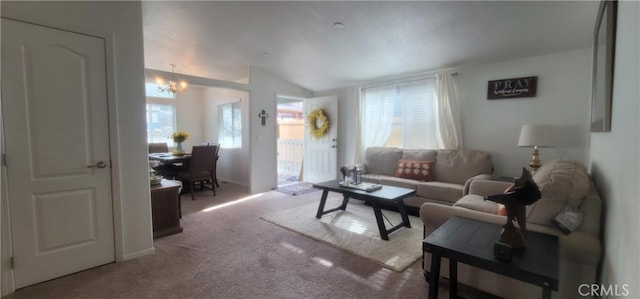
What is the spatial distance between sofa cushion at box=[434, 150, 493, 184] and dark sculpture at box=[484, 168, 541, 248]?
250 cm

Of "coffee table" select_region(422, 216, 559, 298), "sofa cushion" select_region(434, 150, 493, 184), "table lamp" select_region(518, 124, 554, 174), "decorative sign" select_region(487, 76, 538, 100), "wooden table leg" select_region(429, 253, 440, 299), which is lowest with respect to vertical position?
"wooden table leg" select_region(429, 253, 440, 299)

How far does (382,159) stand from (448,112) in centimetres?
124

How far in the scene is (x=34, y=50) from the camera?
1.97 m

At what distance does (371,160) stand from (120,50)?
12.0ft

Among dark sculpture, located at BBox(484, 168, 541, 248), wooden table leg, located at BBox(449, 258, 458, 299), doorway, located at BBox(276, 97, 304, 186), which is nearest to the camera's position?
dark sculpture, located at BBox(484, 168, 541, 248)

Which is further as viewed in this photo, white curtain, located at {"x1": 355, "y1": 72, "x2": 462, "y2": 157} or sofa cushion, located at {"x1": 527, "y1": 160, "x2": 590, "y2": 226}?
white curtain, located at {"x1": 355, "y1": 72, "x2": 462, "y2": 157}

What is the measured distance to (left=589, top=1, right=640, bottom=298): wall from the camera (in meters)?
0.98

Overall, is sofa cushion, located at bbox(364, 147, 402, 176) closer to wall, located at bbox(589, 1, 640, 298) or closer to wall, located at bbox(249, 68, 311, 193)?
wall, located at bbox(249, 68, 311, 193)

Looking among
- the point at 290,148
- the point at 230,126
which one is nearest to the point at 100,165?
the point at 230,126

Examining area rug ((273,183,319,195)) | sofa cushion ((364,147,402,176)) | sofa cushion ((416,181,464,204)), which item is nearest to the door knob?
A: area rug ((273,183,319,195))

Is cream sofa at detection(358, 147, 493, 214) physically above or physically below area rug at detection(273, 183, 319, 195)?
above

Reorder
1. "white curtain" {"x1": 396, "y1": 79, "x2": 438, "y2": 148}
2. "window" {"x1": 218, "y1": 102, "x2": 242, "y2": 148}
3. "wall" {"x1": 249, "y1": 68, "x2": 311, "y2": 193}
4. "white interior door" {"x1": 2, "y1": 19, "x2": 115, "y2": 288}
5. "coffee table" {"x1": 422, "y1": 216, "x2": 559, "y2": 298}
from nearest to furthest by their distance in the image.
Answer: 1. "coffee table" {"x1": 422, "y1": 216, "x2": 559, "y2": 298}
2. "white interior door" {"x1": 2, "y1": 19, "x2": 115, "y2": 288}
3. "white curtain" {"x1": 396, "y1": 79, "x2": 438, "y2": 148}
4. "wall" {"x1": 249, "y1": 68, "x2": 311, "y2": 193}
5. "window" {"x1": 218, "y1": 102, "x2": 242, "y2": 148}

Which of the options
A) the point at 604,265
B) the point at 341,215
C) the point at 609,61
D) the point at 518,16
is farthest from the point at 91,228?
the point at 518,16

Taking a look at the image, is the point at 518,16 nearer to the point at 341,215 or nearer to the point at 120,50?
the point at 341,215
